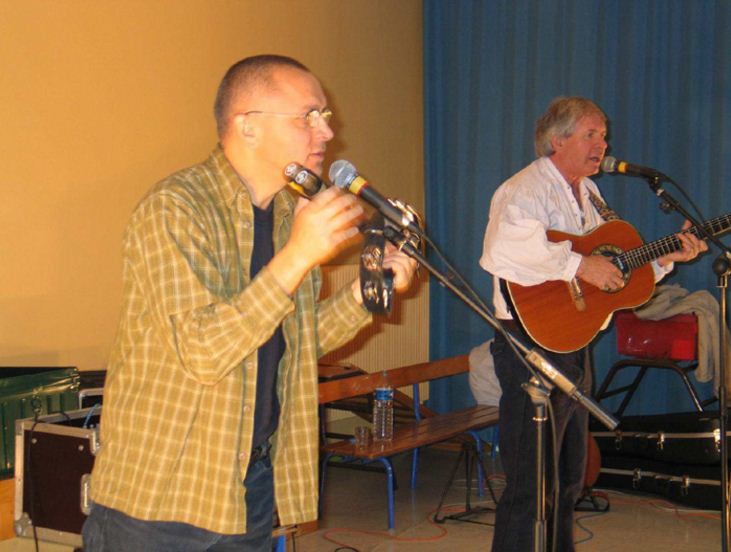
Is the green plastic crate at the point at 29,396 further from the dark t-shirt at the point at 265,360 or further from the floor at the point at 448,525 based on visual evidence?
the dark t-shirt at the point at 265,360

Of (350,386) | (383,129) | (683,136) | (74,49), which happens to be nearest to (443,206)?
(383,129)

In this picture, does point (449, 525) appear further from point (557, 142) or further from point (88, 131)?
point (88, 131)

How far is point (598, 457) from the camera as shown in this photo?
16.3 feet

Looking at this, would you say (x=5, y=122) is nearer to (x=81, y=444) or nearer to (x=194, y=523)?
(x=81, y=444)

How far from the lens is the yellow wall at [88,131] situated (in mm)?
4352

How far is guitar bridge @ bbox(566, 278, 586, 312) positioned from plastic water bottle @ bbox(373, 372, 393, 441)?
4.99ft

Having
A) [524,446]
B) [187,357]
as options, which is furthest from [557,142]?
[187,357]

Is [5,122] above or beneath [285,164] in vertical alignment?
above

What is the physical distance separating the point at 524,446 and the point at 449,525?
1.75 m

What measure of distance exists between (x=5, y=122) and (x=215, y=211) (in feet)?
9.54

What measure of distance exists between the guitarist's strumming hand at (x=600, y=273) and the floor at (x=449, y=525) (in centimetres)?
148

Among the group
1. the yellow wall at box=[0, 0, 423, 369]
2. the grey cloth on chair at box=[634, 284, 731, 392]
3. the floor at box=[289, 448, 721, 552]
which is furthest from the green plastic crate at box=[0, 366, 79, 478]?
the grey cloth on chair at box=[634, 284, 731, 392]

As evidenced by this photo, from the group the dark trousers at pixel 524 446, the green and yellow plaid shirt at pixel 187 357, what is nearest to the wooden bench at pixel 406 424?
the dark trousers at pixel 524 446

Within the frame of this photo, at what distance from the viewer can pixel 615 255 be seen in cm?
381
